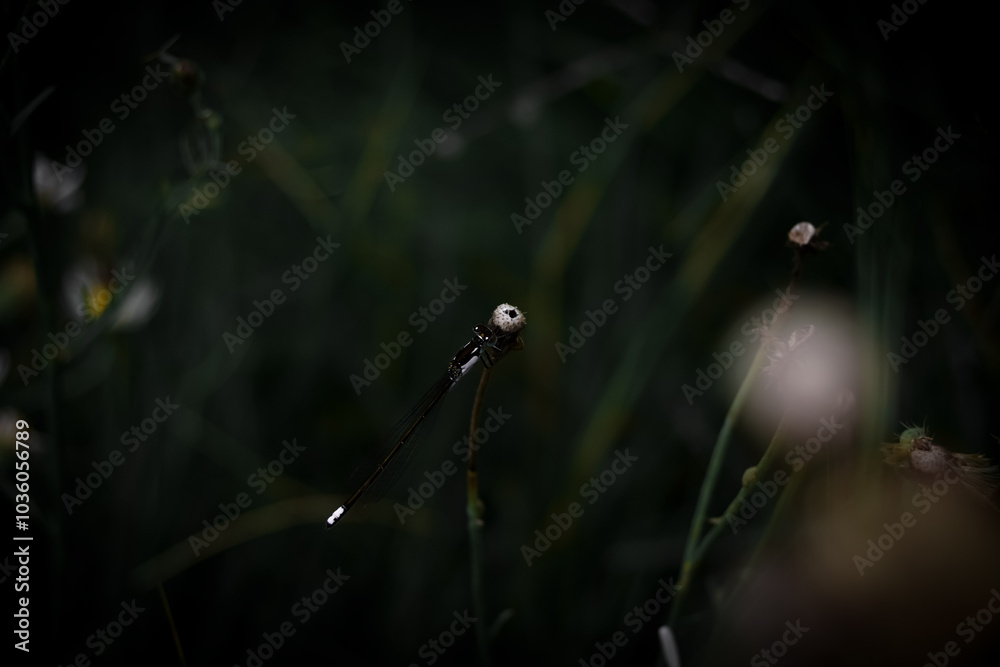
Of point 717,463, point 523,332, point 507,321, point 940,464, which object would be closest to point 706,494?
point 717,463

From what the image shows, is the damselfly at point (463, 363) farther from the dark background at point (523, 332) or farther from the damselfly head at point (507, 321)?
the dark background at point (523, 332)

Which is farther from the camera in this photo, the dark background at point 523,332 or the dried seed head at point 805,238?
the dark background at point 523,332

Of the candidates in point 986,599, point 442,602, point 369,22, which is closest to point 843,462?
point 986,599

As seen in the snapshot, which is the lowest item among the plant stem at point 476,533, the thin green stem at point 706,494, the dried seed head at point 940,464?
the plant stem at point 476,533

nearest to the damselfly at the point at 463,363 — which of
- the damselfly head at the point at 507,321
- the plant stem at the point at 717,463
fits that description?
the damselfly head at the point at 507,321

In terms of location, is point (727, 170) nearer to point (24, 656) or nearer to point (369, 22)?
point (369, 22)

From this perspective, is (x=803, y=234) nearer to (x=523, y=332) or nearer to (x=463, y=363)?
(x=463, y=363)

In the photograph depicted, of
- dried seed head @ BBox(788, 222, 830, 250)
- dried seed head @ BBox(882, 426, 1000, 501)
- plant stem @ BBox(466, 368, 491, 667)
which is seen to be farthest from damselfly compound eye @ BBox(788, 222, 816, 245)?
plant stem @ BBox(466, 368, 491, 667)
